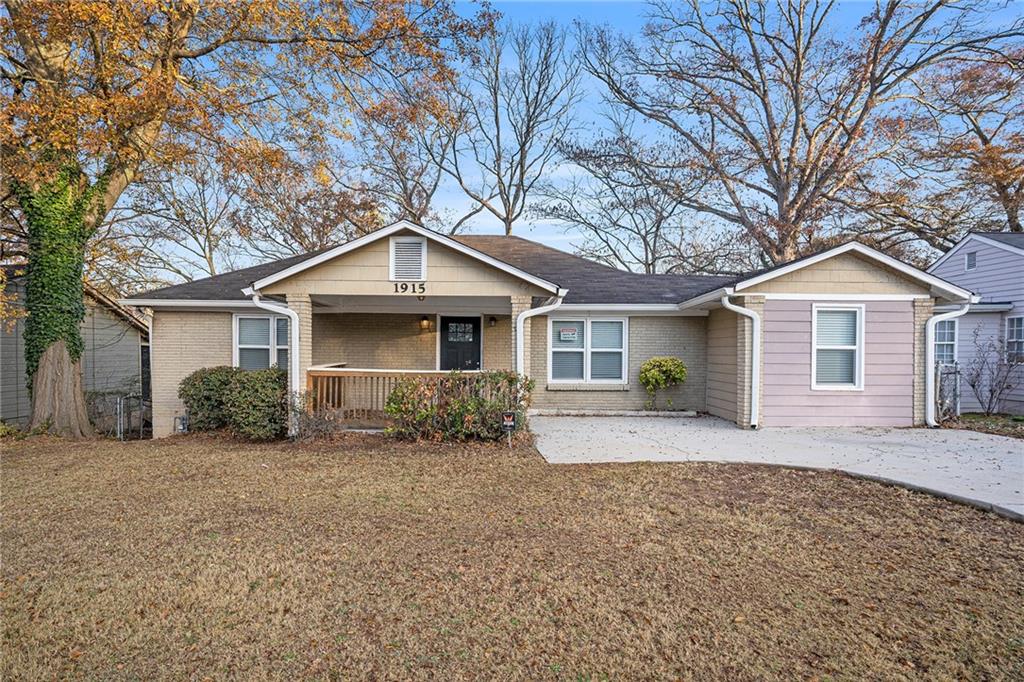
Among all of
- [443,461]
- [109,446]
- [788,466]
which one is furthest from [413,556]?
[109,446]

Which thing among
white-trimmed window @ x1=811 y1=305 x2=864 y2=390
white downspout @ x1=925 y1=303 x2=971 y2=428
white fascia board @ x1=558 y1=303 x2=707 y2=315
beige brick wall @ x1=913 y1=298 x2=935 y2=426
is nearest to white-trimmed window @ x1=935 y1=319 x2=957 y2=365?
white downspout @ x1=925 y1=303 x2=971 y2=428

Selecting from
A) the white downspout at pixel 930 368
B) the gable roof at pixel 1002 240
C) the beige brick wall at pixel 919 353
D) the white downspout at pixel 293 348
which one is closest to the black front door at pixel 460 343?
the white downspout at pixel 293 348

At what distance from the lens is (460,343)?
492 inches

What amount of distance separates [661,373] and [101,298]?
1396 centimetres

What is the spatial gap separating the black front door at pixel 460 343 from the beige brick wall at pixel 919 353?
8585 millimetres

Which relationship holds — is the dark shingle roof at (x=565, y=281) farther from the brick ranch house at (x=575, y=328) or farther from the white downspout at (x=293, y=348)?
the white downspout at (x=293, y=348)

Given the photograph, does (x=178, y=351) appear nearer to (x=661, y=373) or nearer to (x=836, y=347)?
(x=661, y=373)

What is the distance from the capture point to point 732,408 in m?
10.5

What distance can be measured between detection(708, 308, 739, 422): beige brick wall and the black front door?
5202 mm

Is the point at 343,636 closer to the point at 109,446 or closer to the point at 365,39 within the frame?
the point at 109,446

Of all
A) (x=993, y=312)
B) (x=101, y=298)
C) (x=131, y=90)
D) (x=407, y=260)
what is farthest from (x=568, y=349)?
(x=101, y=298)

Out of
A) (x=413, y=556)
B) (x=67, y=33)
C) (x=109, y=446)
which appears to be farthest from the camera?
(x=109, y=446)

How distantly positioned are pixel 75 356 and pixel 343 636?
34.9ft

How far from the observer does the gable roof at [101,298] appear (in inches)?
448
